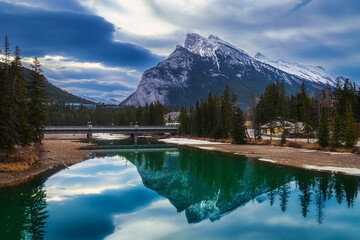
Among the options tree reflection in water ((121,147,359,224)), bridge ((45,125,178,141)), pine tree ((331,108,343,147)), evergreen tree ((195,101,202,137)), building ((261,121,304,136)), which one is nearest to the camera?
tree reflection in water ((121,147,359,224))

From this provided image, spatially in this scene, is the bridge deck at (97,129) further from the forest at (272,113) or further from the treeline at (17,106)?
the treeline at (17,106)

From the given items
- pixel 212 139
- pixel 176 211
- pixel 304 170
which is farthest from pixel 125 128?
pixel 176 211

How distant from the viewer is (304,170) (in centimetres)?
4028

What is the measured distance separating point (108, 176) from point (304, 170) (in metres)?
28.5

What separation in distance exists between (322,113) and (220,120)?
44285mm

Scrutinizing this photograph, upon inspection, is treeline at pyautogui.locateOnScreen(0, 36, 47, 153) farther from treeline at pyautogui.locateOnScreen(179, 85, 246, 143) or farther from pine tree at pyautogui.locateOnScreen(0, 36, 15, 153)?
treeline at pyautogui.locateOnScreen(179, 85, 246, 143)

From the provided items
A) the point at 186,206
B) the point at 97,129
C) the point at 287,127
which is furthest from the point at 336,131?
the point at 97,129

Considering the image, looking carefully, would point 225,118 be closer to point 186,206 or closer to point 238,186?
point 238,186

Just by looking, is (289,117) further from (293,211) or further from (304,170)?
(293,211)

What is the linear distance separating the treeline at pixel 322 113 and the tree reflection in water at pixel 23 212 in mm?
56063

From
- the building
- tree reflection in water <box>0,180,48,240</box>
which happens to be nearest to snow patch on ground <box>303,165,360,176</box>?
tree reflection in water <box>0,180,48,240</box>

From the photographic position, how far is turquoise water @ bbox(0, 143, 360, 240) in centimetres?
1905

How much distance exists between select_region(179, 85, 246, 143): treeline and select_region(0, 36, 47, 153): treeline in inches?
2173

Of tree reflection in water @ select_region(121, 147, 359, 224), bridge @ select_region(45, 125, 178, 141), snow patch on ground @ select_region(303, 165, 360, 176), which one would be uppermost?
bridge @ select_region(45, 125, 178, 141)
